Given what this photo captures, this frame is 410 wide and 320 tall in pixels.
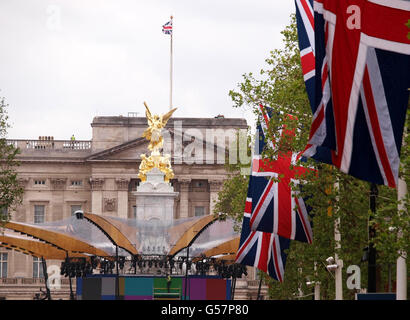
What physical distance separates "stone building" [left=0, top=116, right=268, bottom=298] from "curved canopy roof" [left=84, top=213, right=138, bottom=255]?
207ft

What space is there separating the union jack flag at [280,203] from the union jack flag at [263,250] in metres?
1.95

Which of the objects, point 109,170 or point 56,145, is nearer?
point 109,170

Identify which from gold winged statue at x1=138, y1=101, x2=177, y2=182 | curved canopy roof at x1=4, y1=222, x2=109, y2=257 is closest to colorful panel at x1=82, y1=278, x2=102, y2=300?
curved canopy roof at x1=4, y1=222, x2=109, y2=257

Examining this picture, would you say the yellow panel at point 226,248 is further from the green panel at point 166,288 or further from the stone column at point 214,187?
the stone column at point 214,187

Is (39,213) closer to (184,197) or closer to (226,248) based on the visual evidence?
(184,197)

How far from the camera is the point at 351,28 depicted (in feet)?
72.7

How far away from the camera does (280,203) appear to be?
38844 millimetres

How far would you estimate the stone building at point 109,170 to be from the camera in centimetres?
13400

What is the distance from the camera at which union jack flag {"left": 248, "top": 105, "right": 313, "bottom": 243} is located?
125 ft

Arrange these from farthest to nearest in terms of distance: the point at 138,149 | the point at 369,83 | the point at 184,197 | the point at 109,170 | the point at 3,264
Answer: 1. the point at 184,197
2. the point at 109,170
3. the point at 138,149
4. the point at 3,264
5. the point at 369,83

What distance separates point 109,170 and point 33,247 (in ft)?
207

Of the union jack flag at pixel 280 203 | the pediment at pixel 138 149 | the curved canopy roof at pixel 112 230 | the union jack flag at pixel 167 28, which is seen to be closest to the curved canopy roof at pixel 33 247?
the curved canopy roof at pixel 112 230

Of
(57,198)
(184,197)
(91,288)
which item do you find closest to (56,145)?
(57,198)

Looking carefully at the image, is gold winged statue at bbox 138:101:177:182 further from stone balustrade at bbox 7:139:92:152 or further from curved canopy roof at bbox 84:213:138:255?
stone balustrade at bbox 7:139:92:152
